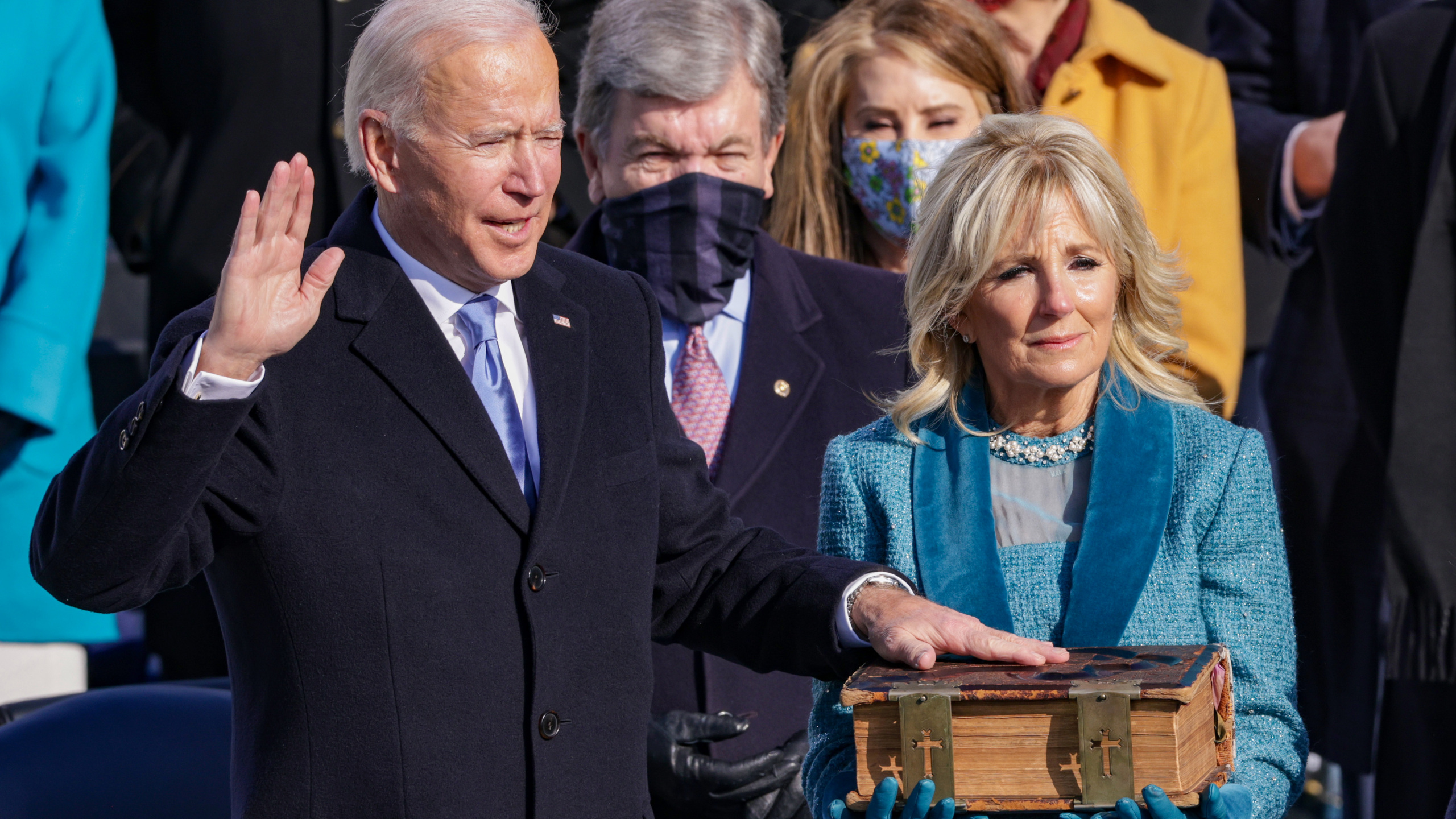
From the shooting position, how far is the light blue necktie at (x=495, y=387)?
2.62 metres

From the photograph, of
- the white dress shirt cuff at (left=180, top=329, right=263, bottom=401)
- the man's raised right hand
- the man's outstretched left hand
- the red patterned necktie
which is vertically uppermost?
the man's raised right hand

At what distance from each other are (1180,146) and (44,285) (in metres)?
2.97

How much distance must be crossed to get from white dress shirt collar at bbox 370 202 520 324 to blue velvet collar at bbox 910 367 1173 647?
86 centimetres

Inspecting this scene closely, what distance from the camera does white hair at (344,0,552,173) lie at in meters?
2.55

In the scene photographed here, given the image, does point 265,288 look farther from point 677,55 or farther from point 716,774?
point 677,55

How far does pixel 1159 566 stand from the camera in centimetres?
275

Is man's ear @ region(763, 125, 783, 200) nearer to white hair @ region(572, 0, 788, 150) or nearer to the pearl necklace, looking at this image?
white hair @ region(572, 0, 788, 150)

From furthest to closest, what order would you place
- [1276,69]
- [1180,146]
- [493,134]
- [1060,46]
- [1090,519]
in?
[1276,69] → [1060,46] → [1180,146] → [1090,519] → [493,134]

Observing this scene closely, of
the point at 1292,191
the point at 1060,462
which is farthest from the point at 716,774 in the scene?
the point at 1292,191

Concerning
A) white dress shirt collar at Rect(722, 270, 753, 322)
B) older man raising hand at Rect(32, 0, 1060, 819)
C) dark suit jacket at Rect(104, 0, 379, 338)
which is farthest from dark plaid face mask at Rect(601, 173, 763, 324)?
dark suit jacket at Rect(104, 0, 379, 338)

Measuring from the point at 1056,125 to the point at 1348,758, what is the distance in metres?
2.50

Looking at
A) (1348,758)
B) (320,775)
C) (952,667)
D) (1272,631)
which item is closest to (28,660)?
(320,775)

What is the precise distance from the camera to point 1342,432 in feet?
15.2

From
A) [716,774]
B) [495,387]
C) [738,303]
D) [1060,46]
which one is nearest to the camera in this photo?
[495,387]
